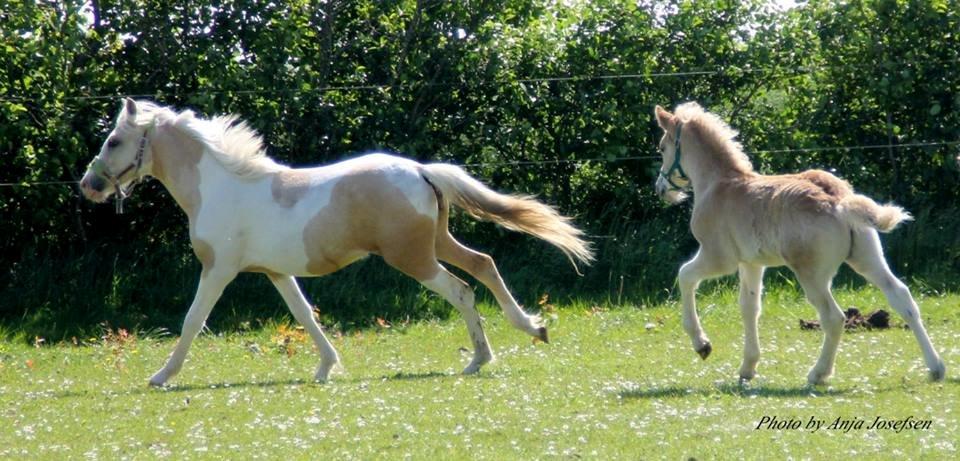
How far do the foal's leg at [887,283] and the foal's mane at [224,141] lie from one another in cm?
494

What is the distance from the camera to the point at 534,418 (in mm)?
8195

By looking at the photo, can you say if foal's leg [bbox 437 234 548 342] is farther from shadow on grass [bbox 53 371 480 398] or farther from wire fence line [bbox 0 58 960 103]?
wire fence line [bbox 0 58 960 103]

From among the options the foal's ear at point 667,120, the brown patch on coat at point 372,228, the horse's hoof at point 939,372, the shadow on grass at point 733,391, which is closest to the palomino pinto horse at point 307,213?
the brown patch on coat at point 372,228

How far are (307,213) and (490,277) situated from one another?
5.32ft

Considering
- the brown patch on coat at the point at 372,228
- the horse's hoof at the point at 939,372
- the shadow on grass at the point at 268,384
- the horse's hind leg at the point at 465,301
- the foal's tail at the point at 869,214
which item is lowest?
the shadow on grass at the point at 268,384

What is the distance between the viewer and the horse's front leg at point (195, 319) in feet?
35.5

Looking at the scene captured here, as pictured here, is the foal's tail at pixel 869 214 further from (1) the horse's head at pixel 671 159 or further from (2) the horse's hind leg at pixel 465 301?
(2) the horse's hind leg at pixel 465 301

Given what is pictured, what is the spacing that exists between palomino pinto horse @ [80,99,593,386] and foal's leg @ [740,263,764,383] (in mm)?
1596

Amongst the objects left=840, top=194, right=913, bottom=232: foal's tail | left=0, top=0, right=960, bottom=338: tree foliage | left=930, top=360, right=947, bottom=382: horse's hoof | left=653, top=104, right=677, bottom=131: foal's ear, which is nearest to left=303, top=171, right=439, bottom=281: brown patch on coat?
left=653, top=104, right=677, bottom=131: foal's ear

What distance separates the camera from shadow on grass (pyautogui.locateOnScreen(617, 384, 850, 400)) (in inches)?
349

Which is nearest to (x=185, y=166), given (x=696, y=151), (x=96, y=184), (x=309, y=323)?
(x=96, y=184)

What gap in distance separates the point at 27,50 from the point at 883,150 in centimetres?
1109

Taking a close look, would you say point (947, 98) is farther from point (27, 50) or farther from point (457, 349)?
point (27, 50)

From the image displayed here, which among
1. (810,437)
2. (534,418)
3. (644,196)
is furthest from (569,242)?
(644,196)
